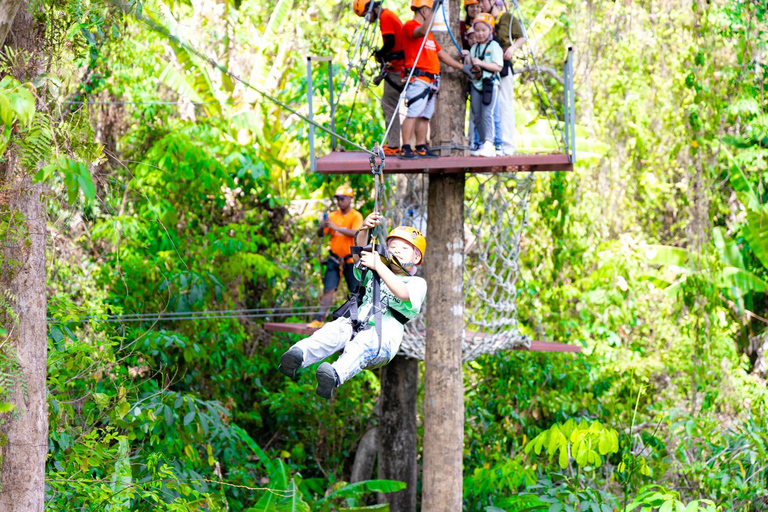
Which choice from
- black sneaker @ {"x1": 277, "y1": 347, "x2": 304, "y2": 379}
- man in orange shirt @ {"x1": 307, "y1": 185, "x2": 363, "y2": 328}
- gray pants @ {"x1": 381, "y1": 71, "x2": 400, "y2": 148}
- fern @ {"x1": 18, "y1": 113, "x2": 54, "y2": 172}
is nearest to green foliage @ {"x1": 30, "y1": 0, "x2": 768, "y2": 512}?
gray pants @ {"x1": 381, "y1": 71, "x2": 400, "y2": 148}

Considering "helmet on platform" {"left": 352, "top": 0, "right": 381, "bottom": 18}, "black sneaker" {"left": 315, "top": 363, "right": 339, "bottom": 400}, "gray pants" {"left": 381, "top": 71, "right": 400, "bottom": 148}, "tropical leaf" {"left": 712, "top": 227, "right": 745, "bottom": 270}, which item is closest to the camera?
"black sneaker" {"left": 315, "top": 363, "right": 339, "bottom": 400}

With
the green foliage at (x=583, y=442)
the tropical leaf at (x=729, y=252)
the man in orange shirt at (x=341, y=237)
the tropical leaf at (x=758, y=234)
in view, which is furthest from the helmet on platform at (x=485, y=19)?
the tropical leaf at (x=729, y=252)

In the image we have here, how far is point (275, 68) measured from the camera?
977cm

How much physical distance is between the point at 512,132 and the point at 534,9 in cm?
566

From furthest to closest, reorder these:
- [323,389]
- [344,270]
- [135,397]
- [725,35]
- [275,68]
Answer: [275,68], [725,35], [344,270], [135,397], [323,389]

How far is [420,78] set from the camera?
527 centimetres

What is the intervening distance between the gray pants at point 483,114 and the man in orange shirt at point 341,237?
144cm

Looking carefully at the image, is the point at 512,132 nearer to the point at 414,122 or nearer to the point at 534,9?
the point at 414,122

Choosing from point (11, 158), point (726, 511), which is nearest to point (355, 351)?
point (11, 158)

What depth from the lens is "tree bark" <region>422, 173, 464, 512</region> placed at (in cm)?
570

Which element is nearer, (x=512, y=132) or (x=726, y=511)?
(x=512, y=132)

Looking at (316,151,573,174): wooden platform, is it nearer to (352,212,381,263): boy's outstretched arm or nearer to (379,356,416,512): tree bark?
(352,212,381,263): boy's outstretched arm

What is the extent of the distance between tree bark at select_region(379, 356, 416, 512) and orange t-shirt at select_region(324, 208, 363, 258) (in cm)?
121

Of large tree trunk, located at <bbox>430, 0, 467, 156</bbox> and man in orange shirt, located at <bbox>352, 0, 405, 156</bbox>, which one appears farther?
large tree trunk, located at <bbox>430, 0, 467, 156</bbox>
